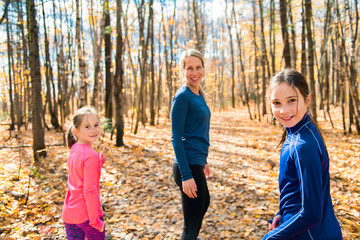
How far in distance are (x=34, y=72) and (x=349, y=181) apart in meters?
7.42

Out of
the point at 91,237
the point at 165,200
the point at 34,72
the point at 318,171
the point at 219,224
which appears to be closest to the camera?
the point at 318,171

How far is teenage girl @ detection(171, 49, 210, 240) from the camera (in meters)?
1.78

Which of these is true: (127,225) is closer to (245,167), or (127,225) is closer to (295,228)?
(295,228)

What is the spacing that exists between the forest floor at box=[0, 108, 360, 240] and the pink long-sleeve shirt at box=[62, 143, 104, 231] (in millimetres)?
1488

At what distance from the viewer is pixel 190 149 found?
1861 mm

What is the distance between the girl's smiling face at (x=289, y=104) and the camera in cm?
113

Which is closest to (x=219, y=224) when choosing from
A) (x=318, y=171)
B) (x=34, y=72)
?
(x=318, y=171)

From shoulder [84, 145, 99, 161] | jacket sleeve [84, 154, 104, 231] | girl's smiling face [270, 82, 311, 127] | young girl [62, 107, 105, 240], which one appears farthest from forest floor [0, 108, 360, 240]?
→ girl's smiling face [270, 82, 311, 127]

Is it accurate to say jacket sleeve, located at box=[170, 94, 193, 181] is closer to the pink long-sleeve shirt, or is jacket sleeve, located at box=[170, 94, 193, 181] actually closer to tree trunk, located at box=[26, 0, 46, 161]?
the pink long-sleeve shirt

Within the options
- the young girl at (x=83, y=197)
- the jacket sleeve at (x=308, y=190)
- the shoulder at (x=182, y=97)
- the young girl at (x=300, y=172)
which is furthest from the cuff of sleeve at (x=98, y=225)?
the jacket sleeve at (x=308, y=190)

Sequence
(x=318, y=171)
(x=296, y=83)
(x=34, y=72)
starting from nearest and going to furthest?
(x=318, y=171)
(x=296, y=83)
(x=34, y=72)

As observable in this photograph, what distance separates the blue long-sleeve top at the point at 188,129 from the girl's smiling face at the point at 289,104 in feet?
2.64

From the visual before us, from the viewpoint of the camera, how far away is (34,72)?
532 centimetres

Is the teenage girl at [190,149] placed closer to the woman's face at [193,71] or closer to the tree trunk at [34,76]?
the woman's face at [193,71]
